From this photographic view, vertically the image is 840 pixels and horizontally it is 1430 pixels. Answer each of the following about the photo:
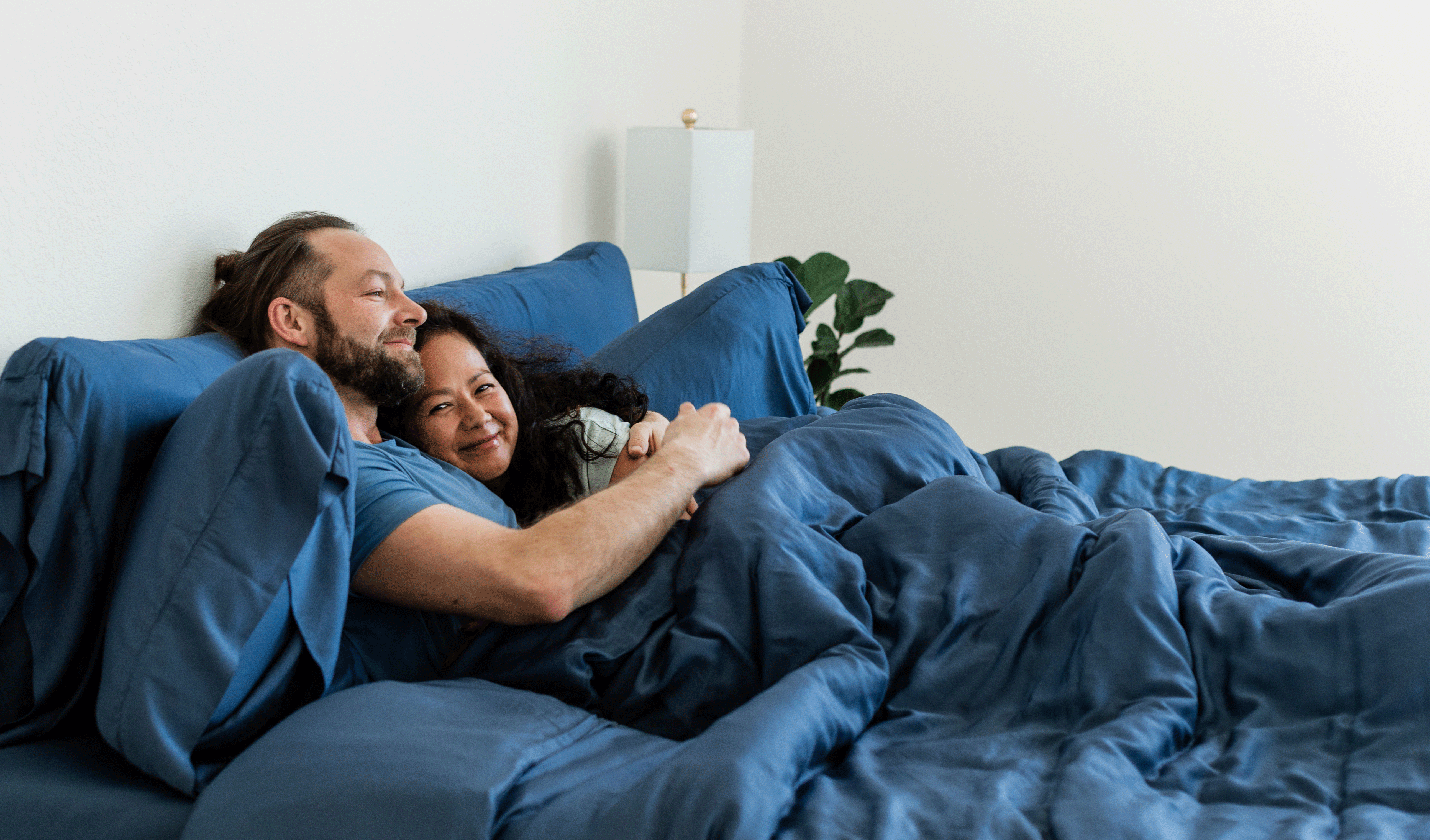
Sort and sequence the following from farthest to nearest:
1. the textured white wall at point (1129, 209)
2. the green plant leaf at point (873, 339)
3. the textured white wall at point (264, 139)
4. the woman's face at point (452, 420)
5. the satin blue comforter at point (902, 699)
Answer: the textured white wall at point (1129, 209), the green plant leaf at point (873, 339), the woman's face at point (452, 420), the textured white wall at point (264, 139), the satin blue comforter at point (902, 699)

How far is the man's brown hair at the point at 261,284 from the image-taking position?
1234 millimetres

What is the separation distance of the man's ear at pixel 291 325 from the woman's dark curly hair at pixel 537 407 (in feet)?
0.61

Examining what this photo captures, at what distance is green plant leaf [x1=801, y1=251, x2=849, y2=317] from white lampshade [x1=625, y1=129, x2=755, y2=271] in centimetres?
19

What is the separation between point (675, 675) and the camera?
1018mm

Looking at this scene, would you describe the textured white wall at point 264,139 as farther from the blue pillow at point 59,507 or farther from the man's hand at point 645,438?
the man's hand at point 645,438

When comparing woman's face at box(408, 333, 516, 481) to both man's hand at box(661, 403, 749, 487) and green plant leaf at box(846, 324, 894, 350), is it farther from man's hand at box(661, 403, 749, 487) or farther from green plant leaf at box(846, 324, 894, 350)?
green plant leaf at box(846, 324, 894, 350)

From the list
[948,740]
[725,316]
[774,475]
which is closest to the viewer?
[948,740]

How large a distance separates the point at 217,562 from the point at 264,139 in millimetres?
746

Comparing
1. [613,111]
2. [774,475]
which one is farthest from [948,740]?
[613,111]

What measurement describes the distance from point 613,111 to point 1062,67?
1569 millimetres

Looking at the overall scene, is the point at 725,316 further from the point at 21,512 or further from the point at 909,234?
the point at 909,234

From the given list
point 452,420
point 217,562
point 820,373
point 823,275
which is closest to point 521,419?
point 452,420

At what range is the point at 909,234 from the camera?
11.6 ft

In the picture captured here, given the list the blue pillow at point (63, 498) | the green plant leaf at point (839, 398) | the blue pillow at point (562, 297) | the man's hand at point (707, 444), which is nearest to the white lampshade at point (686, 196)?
the blue pillow at point (562, 297)
